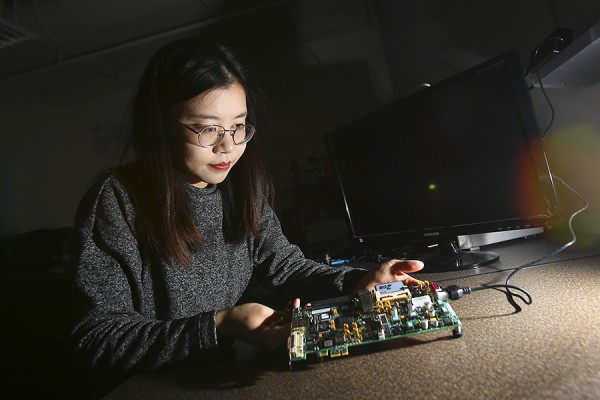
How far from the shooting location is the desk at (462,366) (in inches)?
16.4

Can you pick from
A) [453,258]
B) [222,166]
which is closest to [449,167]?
[453,258]

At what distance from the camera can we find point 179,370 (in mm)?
612

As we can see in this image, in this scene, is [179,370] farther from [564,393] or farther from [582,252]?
[582,252]

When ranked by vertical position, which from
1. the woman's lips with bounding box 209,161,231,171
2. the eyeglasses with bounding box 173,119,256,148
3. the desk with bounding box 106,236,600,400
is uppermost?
the eyeglasses with bounding box 173,119,256,148

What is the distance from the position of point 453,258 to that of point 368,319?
0.57 metres

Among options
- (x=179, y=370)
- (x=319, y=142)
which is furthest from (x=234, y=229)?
(x=319, y=142)

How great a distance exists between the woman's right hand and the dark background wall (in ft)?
2.40

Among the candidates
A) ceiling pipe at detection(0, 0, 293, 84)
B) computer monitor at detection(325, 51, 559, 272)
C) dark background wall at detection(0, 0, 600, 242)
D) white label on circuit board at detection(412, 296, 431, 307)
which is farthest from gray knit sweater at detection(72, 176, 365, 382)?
ceiling pipe at detection(0, 0, 293, 84)

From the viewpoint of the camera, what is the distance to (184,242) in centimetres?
86

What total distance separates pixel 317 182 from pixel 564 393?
2687 millimetres

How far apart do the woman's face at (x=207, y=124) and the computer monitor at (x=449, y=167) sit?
0.48 meters

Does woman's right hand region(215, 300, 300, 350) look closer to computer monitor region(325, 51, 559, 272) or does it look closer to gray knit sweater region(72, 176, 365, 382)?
gray knit sweater region(72, 176, 365, 382)

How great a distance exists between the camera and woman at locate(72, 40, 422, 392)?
619 mm

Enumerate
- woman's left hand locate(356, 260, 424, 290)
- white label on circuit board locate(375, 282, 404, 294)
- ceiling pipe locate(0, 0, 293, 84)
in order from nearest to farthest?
white label on circuit board locate(375, 282, 404, 294) < woman's left hand locate(356, 260, 424, 290) < ceiling pipe locate(0, 0, 293, 84)
